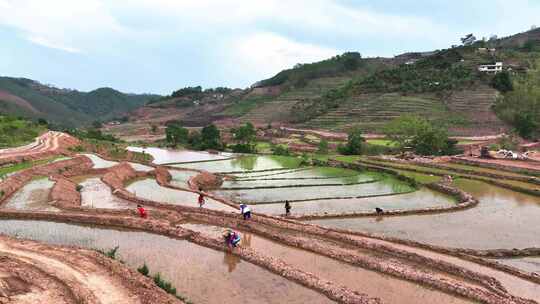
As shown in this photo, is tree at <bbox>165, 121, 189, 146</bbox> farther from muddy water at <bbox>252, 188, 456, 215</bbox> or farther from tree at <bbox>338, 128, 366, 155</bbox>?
muddy water at <bbox>252, 188, 456, 215</bbox>

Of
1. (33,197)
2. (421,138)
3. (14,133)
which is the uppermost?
(14,133)

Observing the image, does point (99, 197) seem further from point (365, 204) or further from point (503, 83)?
point (503, 83)

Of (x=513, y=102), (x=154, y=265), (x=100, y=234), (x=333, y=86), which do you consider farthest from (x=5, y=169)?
(x=333, y=86)

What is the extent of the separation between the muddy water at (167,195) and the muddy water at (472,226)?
6.81 metres

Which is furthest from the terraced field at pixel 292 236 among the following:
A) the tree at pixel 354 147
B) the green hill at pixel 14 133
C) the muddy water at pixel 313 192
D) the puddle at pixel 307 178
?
the tree at pixel 354 147

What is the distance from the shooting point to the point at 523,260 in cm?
1639

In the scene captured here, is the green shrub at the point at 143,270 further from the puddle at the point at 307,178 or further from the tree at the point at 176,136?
the tree at the point at 176,136

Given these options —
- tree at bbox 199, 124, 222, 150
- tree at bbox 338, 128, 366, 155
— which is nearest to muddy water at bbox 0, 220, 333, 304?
tree at bbox 338, 128, 366, 155

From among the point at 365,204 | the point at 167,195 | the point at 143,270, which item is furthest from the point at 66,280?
the point at 365,204

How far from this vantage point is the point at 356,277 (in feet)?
45.9

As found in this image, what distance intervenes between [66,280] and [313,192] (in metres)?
20.5

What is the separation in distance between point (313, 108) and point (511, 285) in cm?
8079

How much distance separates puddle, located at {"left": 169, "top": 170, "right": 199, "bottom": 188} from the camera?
32.6m

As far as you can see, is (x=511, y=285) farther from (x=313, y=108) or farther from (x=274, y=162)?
→ (x=313, y=108)
